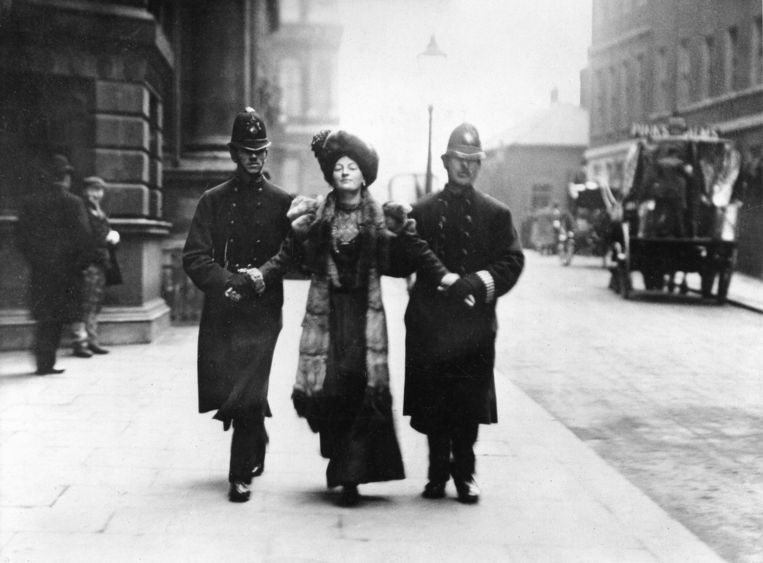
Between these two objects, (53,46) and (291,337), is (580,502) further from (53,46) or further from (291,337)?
(53,46)

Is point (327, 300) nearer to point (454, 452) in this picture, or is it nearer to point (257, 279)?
point (257, 279)

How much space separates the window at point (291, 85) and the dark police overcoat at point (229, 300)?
140 ft

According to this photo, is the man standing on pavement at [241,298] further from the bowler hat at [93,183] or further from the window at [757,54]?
the window at [757,54]

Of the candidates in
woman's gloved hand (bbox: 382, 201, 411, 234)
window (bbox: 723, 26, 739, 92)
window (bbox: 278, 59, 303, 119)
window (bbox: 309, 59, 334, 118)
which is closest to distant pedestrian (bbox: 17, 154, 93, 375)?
woman's gloved hand (bbox: 382, 201, 411, 234)

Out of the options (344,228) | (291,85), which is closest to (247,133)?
(344,228)

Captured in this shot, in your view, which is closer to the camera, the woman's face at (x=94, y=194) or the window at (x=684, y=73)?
the woman's face at (x=94, y=194)

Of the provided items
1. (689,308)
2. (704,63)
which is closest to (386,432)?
(689,308)

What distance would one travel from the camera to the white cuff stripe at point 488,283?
5.21 meters

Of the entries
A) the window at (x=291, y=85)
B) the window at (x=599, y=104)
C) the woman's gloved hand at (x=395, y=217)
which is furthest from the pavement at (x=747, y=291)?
the window at (x=291, y=85)

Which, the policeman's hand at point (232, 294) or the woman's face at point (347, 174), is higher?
the woman's face at point (347, 174)

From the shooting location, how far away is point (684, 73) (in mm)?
29062

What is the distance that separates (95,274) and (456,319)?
629 cm

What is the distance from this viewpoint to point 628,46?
26.9m

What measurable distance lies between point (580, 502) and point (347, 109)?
3.50 meters
